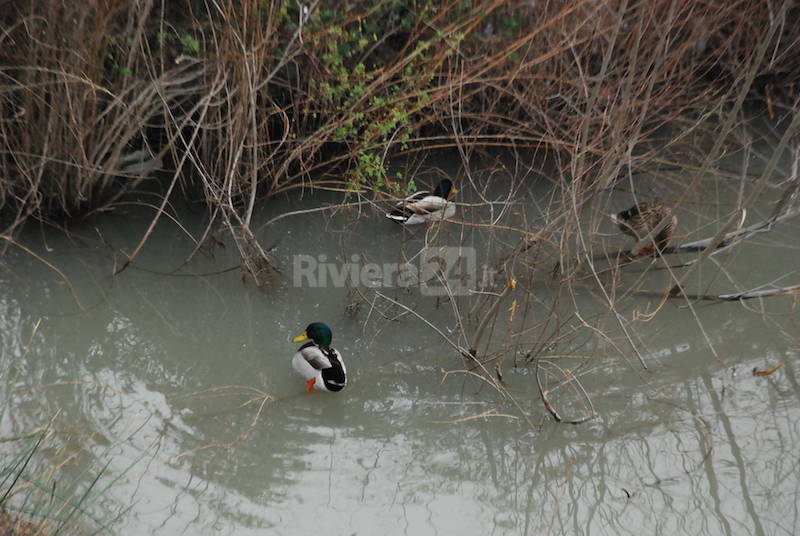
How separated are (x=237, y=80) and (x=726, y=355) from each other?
140 inches

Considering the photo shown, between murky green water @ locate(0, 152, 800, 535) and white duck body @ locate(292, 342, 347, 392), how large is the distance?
4.8 inches

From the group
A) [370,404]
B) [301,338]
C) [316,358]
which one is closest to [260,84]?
[301,338]

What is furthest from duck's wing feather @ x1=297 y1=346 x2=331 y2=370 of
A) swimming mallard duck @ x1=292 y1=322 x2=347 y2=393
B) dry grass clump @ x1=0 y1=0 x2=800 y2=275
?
dry grass clump @ x1=0 y1=0 x2=800 y2=275

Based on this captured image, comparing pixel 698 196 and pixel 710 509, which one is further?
pixel 698 196

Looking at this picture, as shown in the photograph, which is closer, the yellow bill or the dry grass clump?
the yellow bill

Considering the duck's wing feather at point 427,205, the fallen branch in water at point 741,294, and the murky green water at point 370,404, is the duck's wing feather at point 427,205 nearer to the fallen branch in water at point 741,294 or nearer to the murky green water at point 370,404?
the murky green water at point 370,404

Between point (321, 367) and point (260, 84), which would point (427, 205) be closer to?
point (260, 84)

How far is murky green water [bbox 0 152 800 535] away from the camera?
3662 millimetres

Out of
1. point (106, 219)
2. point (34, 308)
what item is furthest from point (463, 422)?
point (106, 219)

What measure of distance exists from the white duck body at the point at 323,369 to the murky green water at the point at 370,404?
12 cm

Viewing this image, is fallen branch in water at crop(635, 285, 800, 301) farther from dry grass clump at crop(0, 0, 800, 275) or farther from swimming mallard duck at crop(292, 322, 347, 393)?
swimming mallard duck at crop(292, 322, 347, 393)

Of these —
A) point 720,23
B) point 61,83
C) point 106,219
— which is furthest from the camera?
point 720,23

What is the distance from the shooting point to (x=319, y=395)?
4348 millimetres

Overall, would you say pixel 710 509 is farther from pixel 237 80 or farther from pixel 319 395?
pixel 237 80
